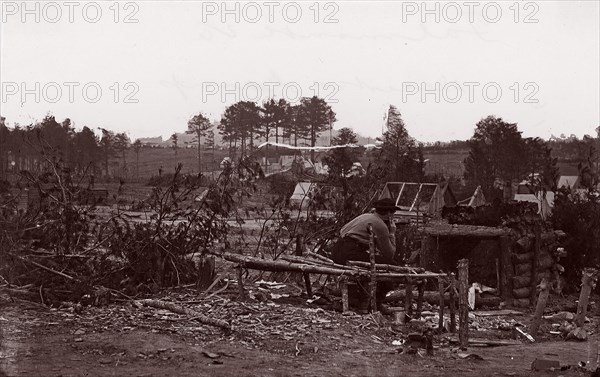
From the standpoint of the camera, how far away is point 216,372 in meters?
7.13

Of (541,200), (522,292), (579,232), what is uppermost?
(541,200)

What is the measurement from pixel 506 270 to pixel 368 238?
15.7 feet

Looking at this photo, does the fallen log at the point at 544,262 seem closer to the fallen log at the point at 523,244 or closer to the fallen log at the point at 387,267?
the fallen log at the point at 523,244

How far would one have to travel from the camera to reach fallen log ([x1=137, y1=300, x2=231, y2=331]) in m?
8.69

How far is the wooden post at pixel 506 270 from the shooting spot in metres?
14.5

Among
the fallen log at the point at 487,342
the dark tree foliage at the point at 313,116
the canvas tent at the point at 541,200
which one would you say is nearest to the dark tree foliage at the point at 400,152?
the canvas tent at the point at 541,200

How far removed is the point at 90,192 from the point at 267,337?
4869mm

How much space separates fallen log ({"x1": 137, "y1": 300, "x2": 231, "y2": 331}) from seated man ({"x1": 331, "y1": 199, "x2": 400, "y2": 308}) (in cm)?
278

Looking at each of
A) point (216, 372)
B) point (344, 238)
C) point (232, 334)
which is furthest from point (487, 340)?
point (216, 372)

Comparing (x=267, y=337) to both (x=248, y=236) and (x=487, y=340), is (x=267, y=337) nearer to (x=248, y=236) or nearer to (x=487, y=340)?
(x=487, y=340)

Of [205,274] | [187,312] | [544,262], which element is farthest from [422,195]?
[187,312]

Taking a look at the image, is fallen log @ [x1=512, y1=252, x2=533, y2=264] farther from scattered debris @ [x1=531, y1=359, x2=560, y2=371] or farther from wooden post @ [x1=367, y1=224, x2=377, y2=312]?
scattered debris @ [x1=531, y1=359, x2=560, y2=371]

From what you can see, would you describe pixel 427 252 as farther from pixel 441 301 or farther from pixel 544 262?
pixel 441 301

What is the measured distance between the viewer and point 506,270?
572 inches
